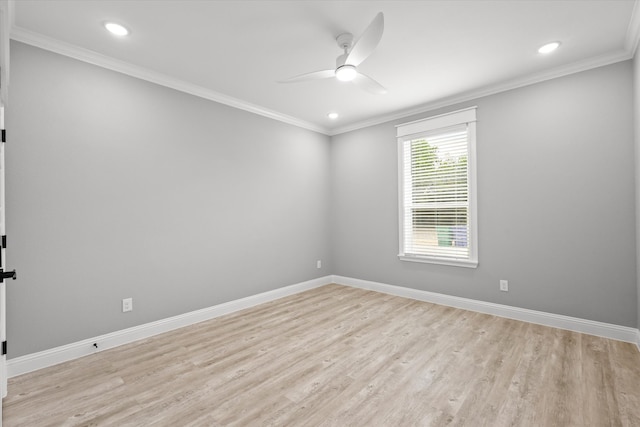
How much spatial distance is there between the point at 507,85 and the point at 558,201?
4.71 ft

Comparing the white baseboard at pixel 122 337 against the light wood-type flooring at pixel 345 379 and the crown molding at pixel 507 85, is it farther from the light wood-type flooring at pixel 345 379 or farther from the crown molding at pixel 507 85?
the crown molding at pixel 507 85

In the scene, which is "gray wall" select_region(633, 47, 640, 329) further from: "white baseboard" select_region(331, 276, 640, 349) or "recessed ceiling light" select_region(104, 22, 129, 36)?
"recessed ceiling light" select_region(104, 22, 129, 36)

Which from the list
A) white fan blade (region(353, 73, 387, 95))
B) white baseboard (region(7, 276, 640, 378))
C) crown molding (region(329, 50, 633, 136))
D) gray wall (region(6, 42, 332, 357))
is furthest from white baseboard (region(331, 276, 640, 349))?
white fan blade (region(353, 73, 387, 95))

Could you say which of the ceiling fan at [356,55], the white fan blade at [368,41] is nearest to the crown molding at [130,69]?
the ceiling fan at [356,55]

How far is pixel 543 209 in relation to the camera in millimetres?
3260

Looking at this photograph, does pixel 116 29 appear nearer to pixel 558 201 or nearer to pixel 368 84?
pixel 368 84

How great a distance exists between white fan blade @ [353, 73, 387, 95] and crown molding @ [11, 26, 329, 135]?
5.94 ft

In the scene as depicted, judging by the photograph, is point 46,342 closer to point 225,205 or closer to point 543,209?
point 225,205

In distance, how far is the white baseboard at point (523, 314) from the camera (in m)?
2.83

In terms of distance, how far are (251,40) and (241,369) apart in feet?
9.08

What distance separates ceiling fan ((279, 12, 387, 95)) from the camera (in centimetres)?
200

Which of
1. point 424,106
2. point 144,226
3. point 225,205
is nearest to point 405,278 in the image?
point 424,106

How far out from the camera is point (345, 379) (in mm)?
2205

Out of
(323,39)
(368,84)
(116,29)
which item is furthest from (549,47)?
(116,29)
